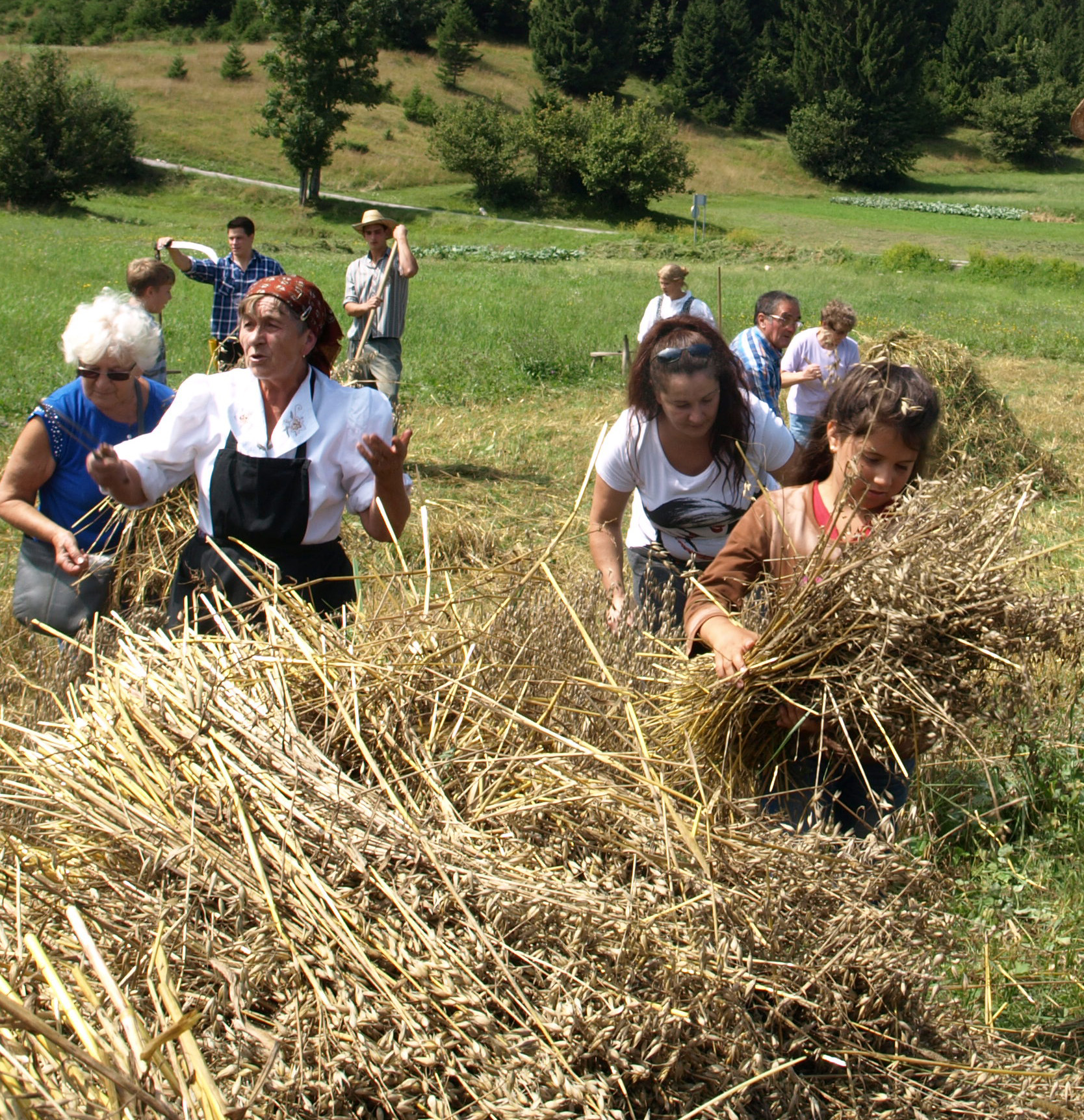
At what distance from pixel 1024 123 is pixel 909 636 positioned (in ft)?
252

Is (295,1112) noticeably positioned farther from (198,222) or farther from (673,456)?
(198,222)

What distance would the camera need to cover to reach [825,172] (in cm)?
6562

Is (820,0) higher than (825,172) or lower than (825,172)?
higher

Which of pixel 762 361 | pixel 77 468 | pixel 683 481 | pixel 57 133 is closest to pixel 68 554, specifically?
pixel 77 468

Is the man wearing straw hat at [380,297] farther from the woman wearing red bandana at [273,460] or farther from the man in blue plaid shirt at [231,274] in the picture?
the woman wearing red bandana at [273,460]

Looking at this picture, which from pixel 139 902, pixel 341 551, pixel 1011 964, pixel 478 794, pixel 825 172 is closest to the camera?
pixel 139 902

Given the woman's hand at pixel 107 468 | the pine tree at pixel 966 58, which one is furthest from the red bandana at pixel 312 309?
the pine tree at pixel 966 58

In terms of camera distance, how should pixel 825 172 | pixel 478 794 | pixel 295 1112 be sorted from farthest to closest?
pixel 825 172
pixel 478 794
pixel 295 1112

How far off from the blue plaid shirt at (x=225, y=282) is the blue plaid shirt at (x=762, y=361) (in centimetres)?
329

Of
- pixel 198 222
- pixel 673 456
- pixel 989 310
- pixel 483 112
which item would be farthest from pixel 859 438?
pixel 483 112

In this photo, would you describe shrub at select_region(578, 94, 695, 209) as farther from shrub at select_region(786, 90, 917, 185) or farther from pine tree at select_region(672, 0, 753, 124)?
pine tree at select_region(672, 0, 753, 124)

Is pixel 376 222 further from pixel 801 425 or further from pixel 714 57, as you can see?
pixel 714 57

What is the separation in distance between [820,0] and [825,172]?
17926 millimetres

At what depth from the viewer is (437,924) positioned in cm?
158
